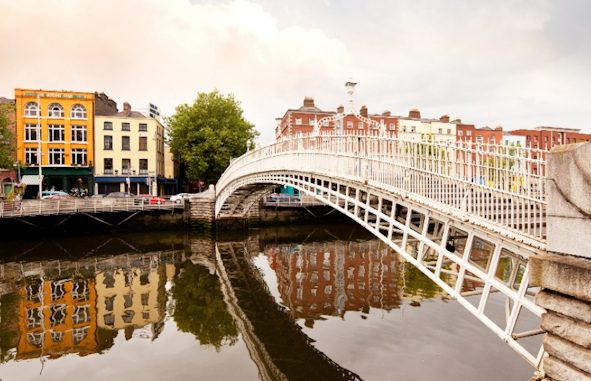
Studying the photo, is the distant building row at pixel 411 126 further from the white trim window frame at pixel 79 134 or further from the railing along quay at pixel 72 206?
the railing along quay at pixel 72 206

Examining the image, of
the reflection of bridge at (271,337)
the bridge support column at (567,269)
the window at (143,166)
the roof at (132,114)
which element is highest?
the roof at (132,114)

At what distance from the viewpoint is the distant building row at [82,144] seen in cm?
3656

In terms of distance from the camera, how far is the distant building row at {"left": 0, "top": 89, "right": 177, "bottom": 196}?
1439 inches

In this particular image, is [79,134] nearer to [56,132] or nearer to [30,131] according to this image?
[56,132]

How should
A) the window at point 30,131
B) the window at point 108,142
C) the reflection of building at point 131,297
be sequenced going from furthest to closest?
the window at point 108,142 < the window at point 30,131 < the reflection of building at point 131,297

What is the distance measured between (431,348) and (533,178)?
16.6 feet

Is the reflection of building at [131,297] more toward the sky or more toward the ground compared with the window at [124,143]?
more toward the ground

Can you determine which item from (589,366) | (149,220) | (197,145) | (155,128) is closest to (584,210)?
(589,366)

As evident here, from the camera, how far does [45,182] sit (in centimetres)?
3703

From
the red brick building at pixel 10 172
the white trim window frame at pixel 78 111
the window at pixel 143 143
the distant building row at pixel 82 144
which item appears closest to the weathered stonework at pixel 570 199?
the red brick building at pixel 10 172

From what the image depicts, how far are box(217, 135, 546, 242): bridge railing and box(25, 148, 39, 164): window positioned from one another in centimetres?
3331

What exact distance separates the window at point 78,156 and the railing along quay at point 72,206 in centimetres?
1493

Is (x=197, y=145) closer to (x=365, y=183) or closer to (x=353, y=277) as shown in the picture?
(x=353, y=277)

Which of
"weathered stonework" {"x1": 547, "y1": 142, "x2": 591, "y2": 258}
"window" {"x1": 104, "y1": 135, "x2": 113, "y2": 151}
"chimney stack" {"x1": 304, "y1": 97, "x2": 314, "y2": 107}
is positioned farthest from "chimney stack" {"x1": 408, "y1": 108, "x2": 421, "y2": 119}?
"weathered stonework" {"x1": 547, "y1": 142, "x2": 591, "y2": 258}
